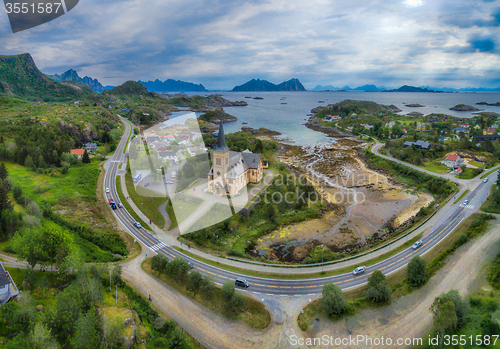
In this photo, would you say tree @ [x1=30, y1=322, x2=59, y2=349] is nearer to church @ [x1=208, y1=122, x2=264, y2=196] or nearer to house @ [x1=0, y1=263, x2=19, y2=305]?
house @ [x1=0, y1=263, x2=19, y2=305]

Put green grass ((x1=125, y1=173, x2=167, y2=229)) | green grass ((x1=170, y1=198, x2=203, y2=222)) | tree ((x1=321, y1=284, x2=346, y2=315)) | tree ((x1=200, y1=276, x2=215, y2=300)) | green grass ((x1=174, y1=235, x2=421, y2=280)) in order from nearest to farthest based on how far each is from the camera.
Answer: tree ((x1=321, y1=284, x2=346, y2=315)) → tree ((x1=200, y1=276, x2=215, y2=300)) → green grass ((x1=174, y1=235, x2=421, y2=280)) → green grass ((x1=170, y1=198, x2=203, y2=222)) → green grass ((x1=125, y1=173, x2=167, y2=229))

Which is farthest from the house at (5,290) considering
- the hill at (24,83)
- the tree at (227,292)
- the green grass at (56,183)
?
the hill at (24,83)

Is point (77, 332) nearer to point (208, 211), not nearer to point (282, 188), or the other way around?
point (208, 211)

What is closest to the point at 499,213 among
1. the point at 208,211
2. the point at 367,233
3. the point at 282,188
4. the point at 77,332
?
the point at 367,233

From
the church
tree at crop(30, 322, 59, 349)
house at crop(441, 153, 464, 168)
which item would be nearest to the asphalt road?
the church

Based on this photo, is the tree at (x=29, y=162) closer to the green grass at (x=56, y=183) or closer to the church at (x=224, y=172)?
the green grass at (x=56, y=183)

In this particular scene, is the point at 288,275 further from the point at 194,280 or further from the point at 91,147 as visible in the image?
the point at 91,147
